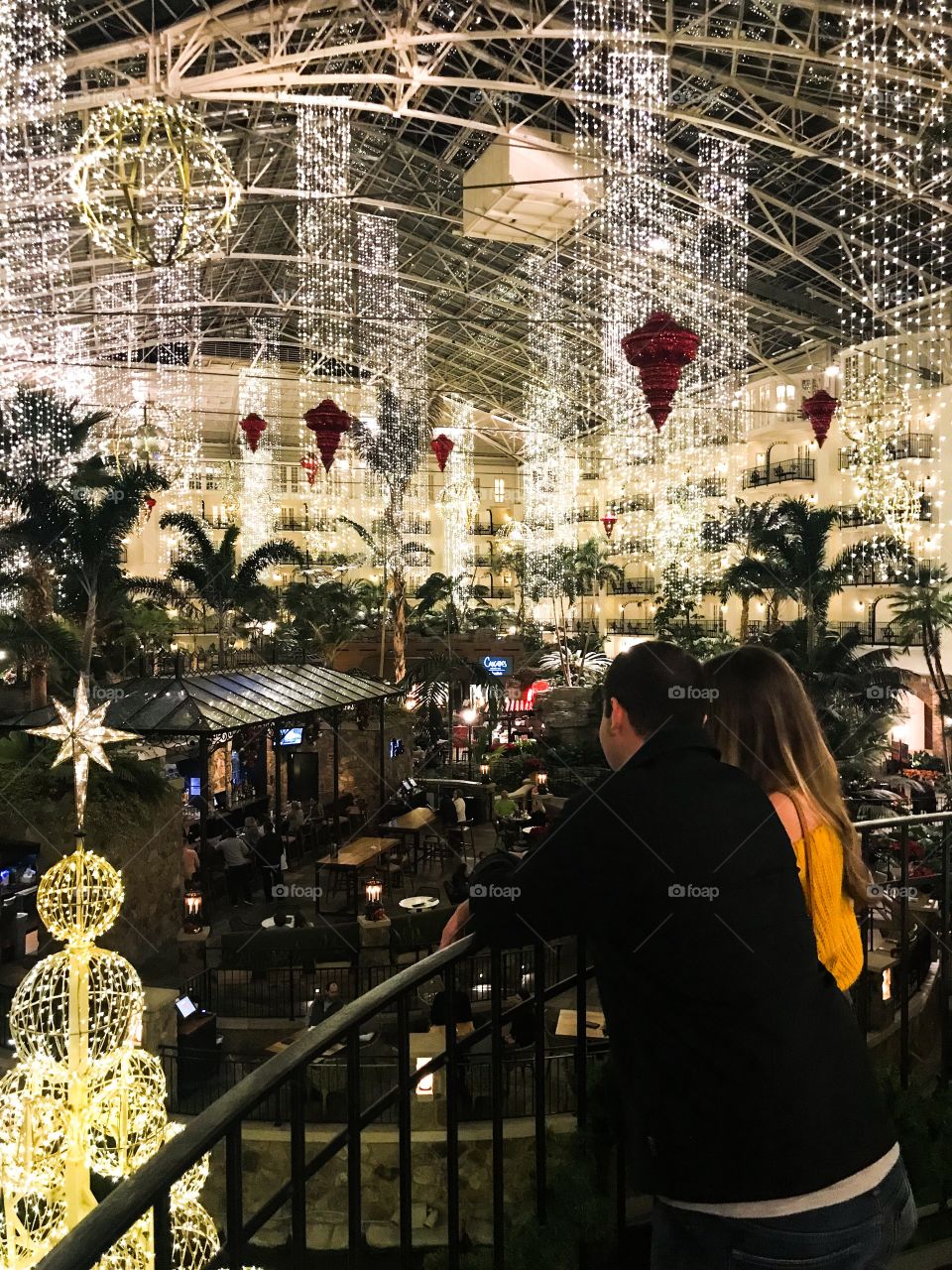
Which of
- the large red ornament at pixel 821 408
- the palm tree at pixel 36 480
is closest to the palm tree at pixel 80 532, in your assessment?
the palm tree at pixel 36 480

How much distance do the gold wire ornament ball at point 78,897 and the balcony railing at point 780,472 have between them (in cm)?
2686

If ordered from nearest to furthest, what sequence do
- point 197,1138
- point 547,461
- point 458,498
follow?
point 197,1138, point 547,461, point 458,498

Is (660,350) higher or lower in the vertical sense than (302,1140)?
higher

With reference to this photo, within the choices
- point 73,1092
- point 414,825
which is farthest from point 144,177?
point 414,825

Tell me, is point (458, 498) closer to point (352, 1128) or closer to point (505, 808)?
point (505, 808)

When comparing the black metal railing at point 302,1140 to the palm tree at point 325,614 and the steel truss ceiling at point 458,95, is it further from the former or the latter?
the palm tree at point 325,614

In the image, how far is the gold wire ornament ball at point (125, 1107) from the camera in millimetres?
4703

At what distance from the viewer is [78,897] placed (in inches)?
183

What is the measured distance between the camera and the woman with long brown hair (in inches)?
66.9

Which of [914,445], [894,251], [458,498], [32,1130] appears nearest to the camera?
[32,1130]

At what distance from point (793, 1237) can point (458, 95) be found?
20.7 m

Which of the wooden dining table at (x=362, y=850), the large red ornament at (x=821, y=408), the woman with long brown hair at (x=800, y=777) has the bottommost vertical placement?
the wooden dining table at (x=362, y=850)

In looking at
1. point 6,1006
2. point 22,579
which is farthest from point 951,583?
point 6,1006

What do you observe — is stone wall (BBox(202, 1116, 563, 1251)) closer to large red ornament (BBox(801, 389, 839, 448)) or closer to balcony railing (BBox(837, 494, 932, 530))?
large red ornament (BBox(801, 389, 839, 448))
